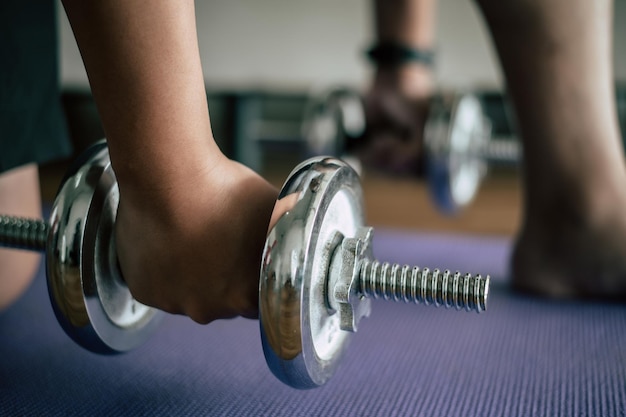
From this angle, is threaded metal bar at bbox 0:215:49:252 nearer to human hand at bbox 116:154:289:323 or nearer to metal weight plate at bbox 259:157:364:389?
human hand at bbox 116:154:289:323

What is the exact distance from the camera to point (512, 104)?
0.79 metres

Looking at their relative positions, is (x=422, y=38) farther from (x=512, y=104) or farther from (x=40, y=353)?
(x=40, y=353)

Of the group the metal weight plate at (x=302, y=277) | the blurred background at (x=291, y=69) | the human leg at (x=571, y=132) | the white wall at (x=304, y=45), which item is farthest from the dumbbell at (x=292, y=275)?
the white wall at (x=304, y=45)

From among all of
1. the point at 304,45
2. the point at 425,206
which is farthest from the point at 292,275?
the point at 304,45

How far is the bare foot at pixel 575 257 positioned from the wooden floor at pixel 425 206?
41 centimetres

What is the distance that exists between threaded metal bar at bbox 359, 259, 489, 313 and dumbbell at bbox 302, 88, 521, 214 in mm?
686

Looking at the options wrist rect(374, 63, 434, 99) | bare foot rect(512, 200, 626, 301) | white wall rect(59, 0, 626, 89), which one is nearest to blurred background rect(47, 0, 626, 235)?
white wall rect(59, 0, 626, 89)

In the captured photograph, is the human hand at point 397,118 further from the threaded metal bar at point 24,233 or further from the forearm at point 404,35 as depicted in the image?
the threaded metal bar at point 24,233

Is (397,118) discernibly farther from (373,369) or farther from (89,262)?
(89,262)

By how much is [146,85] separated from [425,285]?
0.21 metres

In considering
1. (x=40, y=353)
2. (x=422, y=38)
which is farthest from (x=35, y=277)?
(x=422, y=38)

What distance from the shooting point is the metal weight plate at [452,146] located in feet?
3.52

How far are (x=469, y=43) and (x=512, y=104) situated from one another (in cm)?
164

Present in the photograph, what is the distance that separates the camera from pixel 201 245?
418 mm
